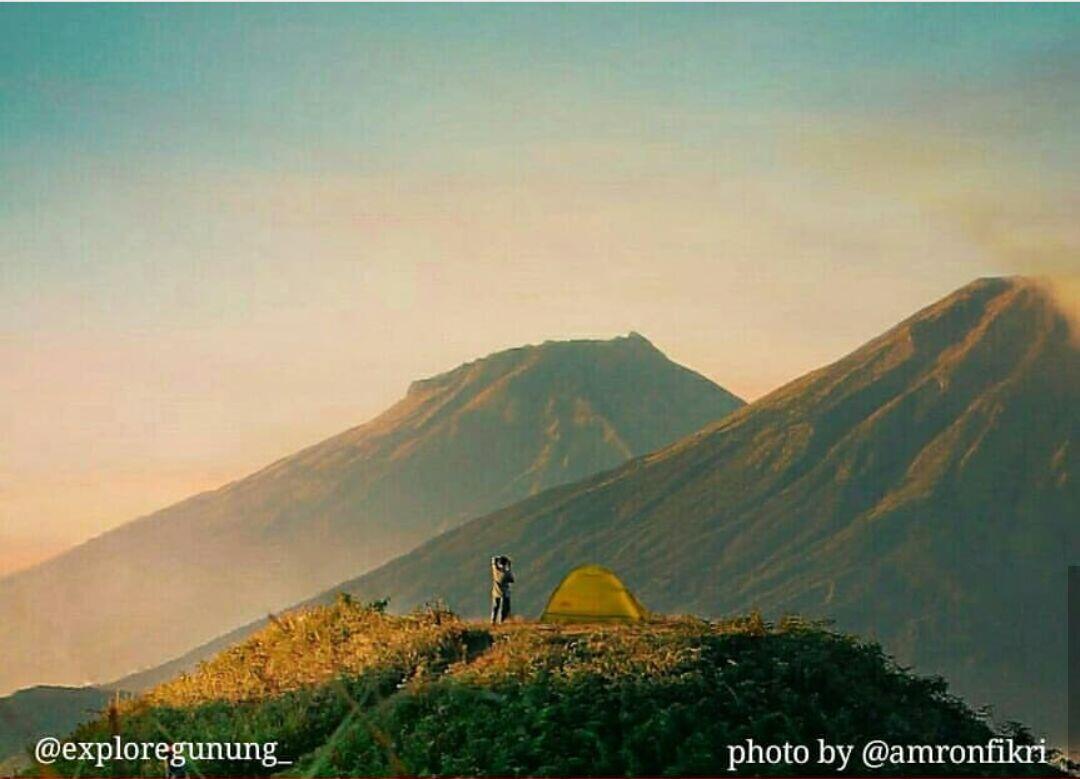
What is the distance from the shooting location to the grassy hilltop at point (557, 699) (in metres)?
14.2

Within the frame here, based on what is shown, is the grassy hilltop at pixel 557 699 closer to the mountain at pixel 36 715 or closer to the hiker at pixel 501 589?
the mountain at pixel 36 715

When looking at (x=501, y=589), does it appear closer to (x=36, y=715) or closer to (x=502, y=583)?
(x=502, y=583)

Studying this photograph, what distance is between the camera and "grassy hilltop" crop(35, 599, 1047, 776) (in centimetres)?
1418

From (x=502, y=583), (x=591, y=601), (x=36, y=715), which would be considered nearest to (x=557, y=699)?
(x=502, y=583)

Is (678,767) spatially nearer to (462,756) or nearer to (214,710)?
(462,756)

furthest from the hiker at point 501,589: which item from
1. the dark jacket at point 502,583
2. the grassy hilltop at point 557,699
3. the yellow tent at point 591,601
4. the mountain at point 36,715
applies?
the mountain at point 36,715

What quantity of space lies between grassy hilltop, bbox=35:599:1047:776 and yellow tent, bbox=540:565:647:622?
1.56m

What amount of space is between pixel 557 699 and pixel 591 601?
18.9 ft

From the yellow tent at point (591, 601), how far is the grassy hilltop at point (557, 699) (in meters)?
1.56

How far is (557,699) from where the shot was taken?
1498cm

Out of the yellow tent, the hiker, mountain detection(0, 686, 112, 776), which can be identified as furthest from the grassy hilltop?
the yellow tent

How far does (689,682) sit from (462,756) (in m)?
2.43

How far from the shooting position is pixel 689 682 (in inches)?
611

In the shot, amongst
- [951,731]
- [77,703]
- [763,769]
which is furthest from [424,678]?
[77,703]
